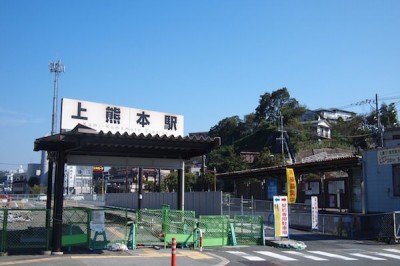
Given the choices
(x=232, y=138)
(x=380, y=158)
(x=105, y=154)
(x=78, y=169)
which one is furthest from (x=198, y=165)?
Answer: (x=105, y=154)

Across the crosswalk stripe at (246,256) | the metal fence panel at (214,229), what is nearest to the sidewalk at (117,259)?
the crosswalk stripe at (246,256)

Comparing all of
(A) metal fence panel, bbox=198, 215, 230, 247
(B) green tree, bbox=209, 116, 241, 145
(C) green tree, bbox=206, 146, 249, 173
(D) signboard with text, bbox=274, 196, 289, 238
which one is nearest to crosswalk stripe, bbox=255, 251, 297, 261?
(A) metal fence panel, bbox=198, 215, 230, 247

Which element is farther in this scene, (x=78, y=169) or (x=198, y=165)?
(x=78, y=169)

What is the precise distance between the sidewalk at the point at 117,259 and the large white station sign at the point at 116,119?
14.9 ft

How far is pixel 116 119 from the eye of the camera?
17.7m

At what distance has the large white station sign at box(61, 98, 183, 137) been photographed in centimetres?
1632

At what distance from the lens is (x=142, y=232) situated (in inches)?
752

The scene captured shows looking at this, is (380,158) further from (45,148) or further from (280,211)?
(45,148)

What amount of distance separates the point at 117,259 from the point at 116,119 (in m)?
5.98

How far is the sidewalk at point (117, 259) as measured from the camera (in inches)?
520

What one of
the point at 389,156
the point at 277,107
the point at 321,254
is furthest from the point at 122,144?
the point at 277,107

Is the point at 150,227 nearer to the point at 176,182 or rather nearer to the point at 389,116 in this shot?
the point at 176,182

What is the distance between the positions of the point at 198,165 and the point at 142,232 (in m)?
87.6

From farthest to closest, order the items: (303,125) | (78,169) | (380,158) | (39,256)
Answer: (78,169), (303,125), (380,158), (39,256)
